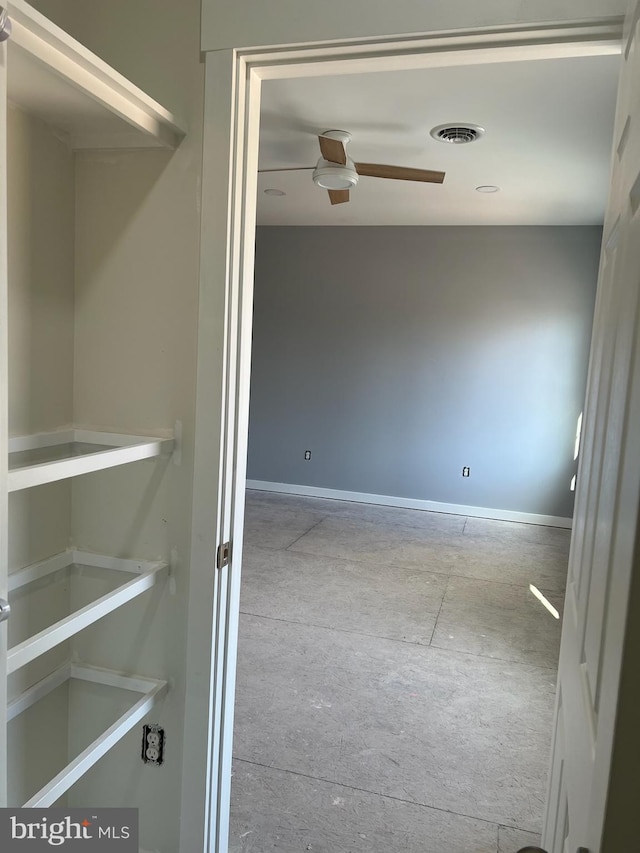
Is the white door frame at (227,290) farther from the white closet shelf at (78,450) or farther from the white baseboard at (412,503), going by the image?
the white baseboard at (412,503)

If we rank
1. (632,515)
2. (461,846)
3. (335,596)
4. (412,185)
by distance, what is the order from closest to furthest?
(632,515) < (461,846) < (335,596) < (412,185)

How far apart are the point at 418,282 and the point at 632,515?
5.68 meters

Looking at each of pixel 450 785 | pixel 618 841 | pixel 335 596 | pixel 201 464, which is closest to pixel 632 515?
pixel 618 841

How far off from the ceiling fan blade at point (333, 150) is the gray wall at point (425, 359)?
8.65 ft

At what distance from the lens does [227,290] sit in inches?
54.8

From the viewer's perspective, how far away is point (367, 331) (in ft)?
20.1

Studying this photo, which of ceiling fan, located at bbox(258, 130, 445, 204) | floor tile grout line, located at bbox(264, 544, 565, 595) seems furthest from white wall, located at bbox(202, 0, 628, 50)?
floor tile grout line, located at bbox(264, 544, 565, 595)

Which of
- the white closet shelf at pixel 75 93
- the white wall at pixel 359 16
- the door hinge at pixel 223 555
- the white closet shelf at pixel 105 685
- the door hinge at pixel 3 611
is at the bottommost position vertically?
the white closet shelf at pixel 105 685

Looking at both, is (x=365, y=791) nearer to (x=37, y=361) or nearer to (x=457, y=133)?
(x=37, y=361)

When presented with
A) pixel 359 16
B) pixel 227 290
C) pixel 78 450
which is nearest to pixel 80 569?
pixel 78 450

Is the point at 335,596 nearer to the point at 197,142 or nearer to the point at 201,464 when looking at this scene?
the point at 201,464

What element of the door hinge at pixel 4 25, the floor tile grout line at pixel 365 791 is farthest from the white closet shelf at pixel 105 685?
the door hinge at pixel 4 25

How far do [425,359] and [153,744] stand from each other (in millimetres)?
4908

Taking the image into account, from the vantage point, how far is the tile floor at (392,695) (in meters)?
1.99
